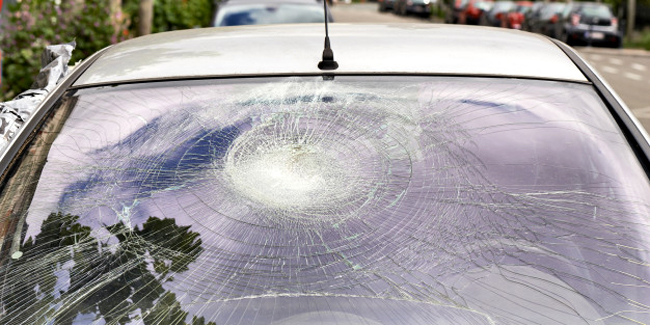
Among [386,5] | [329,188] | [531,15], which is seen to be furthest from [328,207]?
[386,5]

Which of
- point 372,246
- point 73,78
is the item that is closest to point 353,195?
point 372,246

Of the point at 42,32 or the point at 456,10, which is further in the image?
the point at 456,10

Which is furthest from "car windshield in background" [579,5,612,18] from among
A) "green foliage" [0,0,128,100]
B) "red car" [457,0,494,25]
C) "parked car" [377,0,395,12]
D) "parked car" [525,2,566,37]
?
"parked car" [377,0,395,12]

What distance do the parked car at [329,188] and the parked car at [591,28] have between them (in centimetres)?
2428

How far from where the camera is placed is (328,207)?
1896 mm

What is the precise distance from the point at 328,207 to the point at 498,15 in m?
32.1

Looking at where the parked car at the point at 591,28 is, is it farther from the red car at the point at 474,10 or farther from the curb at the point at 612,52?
the red car at the point at 474,10

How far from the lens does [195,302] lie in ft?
5.37

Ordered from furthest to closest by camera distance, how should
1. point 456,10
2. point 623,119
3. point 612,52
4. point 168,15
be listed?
point 456,10 → point 612,52 → point 168,15 → point 623,119

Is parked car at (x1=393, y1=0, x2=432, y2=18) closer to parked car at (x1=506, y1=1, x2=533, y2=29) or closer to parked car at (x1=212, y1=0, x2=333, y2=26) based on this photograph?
parked car at (x1=506, y1=1, x2=533, y2=29)

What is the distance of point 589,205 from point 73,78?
131cm

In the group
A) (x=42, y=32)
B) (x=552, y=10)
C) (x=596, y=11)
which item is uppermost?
(x=42, y=32)

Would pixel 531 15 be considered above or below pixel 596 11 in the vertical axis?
below

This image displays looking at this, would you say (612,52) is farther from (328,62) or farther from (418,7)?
(418,7)
